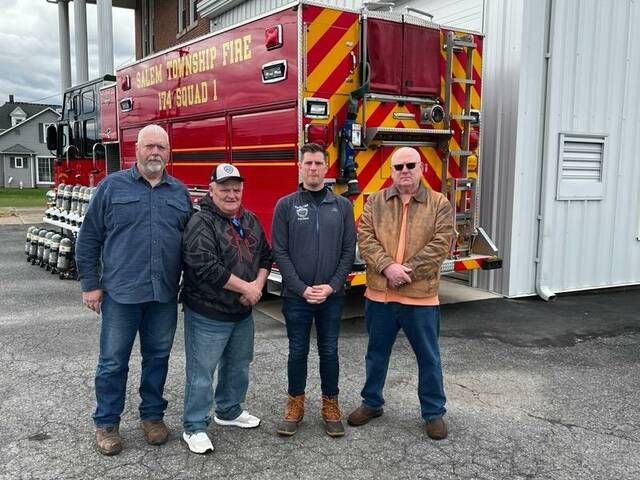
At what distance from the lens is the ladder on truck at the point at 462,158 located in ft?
21.8

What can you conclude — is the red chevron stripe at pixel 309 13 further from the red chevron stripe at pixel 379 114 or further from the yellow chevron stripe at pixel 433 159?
the yellow chevron stripe at pixel 433 159

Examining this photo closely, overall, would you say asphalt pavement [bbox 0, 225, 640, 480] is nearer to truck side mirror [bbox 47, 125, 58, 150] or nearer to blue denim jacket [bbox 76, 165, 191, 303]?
blue denim jacket [bbox 76, 165, 191, 303]

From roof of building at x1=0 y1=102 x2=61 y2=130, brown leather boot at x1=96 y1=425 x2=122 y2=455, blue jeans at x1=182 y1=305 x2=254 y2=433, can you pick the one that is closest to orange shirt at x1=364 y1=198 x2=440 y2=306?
blue jeans at x1=182 y1=305 x2=254 y2=433

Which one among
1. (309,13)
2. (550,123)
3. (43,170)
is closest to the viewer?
(309,13)

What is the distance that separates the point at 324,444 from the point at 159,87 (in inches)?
237

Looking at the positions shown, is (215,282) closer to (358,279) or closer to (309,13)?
(358,279)

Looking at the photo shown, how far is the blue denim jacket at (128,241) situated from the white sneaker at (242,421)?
3.11ft

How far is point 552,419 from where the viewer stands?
4246 millimetres

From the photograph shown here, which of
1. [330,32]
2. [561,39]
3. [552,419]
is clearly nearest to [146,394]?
[552,419]

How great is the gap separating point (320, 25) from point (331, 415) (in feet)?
12.0

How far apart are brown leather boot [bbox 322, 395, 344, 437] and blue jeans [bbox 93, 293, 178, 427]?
1.01 m

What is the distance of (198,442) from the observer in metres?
3.68

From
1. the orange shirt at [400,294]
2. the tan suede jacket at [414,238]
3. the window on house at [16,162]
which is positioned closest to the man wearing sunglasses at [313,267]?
the tan suede jacket at [414,238]

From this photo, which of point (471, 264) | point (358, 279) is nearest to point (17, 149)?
point (471, 264)
